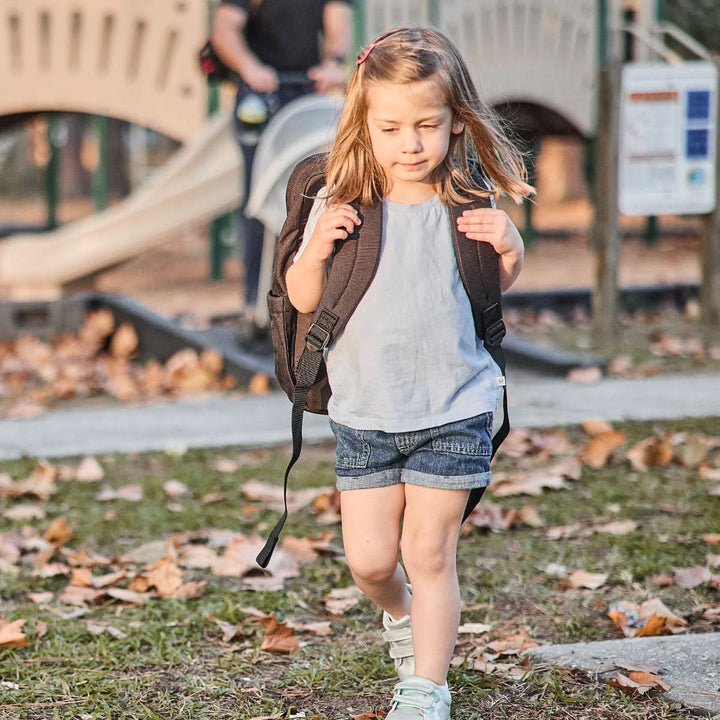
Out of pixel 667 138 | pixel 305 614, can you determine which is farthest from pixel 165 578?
pixel 667 138

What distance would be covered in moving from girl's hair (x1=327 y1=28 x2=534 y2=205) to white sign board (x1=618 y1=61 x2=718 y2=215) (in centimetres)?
602

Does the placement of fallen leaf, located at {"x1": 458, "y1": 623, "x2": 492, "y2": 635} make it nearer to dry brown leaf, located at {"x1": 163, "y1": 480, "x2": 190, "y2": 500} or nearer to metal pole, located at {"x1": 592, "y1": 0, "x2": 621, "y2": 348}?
dry brown leaf, located at {"x1": 163, "y1": 480, "x2": 190, "y2": 500}

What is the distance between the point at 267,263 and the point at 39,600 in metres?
3.82

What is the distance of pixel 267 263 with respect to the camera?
23.7ft

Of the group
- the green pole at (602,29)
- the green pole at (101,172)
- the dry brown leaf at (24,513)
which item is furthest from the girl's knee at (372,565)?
the green pole at (602,29)

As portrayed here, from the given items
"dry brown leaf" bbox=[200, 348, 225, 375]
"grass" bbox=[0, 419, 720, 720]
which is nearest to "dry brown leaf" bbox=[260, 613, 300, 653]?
"grass" bbox=[0, 419, 720, 720]

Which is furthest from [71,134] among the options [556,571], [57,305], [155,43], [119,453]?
[556,571]

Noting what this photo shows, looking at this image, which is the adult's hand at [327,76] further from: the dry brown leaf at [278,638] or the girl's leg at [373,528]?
the girl's leg at [373,528]

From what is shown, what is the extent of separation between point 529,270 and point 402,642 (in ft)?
34.6

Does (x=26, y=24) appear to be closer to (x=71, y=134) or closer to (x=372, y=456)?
(x=372, y=456)

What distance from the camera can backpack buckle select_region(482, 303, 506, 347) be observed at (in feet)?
8.64

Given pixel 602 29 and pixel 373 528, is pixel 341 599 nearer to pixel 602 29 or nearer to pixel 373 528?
pixel 373 528

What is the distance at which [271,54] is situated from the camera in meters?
7.25

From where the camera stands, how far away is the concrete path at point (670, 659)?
2.73 metres
